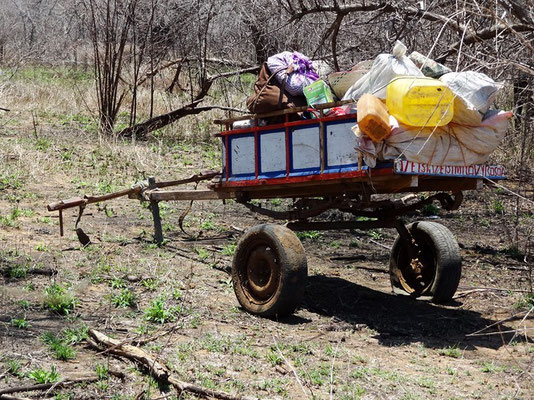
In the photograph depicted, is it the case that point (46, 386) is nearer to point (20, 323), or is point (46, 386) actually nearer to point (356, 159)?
point (20, 323)

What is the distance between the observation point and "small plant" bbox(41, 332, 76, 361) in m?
5.27

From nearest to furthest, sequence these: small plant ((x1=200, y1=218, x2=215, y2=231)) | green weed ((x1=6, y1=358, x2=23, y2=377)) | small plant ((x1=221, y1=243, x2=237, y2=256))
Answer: green weed ((x1=6, y1=358, x2=23, y2=377)) → small plant ((x1=221, y1=243, x2=237, y2=256)) → small plant ((x1=200, y1=218, x2=215, y2=231))

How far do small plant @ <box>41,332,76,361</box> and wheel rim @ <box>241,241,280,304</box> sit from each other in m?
1.91

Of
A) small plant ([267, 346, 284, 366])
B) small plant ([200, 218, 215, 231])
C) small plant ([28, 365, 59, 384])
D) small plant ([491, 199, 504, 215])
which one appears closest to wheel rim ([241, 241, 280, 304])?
small plant ([267, 346, 284, 366])

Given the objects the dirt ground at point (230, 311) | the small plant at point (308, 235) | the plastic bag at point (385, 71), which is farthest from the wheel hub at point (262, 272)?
the small plant at point (308, 235)

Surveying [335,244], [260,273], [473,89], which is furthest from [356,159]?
[335,244]

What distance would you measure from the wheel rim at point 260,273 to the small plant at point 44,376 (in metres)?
2.32

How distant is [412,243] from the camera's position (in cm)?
769

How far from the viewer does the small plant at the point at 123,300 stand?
22.5ft

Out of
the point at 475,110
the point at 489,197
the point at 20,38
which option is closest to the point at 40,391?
the point at 475,110

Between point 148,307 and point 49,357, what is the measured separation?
5.04 ft

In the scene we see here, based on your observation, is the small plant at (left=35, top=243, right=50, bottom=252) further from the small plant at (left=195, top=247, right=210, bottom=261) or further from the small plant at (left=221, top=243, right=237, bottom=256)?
the small plant at (left=221, top=243, right=237, bottom=256)

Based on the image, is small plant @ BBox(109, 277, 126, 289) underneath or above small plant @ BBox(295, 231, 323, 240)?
underneath

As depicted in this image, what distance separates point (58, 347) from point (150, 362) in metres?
0.73
